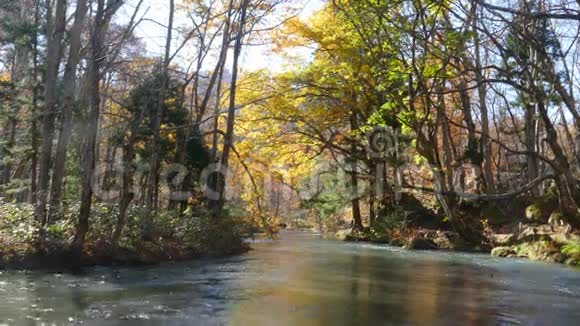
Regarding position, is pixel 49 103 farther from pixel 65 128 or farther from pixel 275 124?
pixel 275 124

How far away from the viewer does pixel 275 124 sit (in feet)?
73.0

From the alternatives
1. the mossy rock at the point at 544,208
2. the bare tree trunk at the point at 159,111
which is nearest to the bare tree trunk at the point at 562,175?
the mossy rock at the point at 544,208

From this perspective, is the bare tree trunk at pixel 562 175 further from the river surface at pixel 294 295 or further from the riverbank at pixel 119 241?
the riverbank at pixel 119 241

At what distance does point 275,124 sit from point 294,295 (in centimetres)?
1387

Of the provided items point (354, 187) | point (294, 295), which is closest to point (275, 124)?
point (354, 187)

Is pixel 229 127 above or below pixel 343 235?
above

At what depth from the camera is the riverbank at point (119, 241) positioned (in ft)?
36.0

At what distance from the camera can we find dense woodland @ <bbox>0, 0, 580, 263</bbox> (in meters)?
11.3

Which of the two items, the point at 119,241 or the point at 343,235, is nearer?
the point at 119,241

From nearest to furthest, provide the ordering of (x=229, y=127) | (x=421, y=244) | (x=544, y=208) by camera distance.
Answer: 1. (x=229, y=127)
2. (x=544, y=208)
3. (x=421, y=244)

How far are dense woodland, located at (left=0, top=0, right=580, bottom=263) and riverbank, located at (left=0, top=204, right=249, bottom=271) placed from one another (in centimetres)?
5

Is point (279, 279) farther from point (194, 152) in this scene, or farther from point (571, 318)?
point (194, 152)

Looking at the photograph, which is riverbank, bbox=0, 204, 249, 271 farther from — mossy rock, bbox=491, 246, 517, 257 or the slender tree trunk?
the slender tree trunk

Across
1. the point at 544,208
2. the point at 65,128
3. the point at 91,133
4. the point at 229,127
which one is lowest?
the point at 544,208
